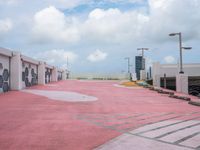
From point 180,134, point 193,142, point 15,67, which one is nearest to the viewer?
point 193,142

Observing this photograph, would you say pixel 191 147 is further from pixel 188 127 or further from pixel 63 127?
pixel 63 127

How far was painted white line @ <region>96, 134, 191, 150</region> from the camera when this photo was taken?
882 cm

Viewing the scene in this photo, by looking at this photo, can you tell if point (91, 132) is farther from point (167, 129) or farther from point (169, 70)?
point (169, 70)

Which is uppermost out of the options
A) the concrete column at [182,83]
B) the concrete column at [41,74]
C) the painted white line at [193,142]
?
the concrete column at [41,74]

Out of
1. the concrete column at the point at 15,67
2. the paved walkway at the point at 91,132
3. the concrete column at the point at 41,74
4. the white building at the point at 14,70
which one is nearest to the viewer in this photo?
the paved walkway at the point at 91,132

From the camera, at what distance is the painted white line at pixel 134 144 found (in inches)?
347

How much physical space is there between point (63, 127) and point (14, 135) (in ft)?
7.23

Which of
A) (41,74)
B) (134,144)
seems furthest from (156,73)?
(134,144)

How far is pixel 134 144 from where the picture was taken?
930cm

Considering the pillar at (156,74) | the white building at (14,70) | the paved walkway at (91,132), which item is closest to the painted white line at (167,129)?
the paved walkway at (91,132)

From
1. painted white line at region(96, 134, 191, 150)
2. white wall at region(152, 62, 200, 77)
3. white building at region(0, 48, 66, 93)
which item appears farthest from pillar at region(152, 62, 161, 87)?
painted white line at region(96, 134, 191, 150)

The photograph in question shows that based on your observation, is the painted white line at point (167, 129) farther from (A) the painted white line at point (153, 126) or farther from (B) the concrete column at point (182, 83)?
(B) the concrete column at point (182, 83)

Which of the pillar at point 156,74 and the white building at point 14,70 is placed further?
the pillar at point 156,74

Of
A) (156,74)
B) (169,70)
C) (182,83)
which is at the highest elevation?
(169,70)
